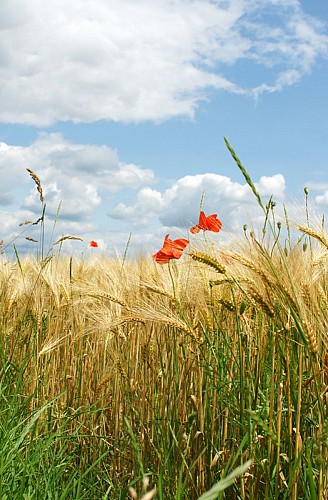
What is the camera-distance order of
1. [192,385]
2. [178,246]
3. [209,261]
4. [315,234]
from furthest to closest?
[192,385] < [178,246] < [315,234] < [209,261]

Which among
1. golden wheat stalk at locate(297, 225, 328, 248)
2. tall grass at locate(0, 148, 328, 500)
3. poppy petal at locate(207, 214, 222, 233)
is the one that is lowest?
tall grass at locate(0, 148, 328, 500)

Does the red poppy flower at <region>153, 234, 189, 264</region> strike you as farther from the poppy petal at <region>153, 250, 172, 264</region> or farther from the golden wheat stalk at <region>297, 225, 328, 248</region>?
the golden wheat stalk at <region>297, 225, 328, 248</region>

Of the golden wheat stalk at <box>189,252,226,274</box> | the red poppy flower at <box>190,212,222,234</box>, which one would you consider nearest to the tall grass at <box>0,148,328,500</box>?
the golden wheat stalk at <box>189,252,226,274</box>

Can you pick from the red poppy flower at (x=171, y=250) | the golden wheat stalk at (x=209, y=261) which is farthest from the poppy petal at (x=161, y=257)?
the golden wheat stalk at (x=209, y=261)

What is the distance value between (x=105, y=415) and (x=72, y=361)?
33 centimetres

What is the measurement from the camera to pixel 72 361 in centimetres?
268

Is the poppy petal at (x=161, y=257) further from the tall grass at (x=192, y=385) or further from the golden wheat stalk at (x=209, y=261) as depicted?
the golden wheat stalk at (x=209, y=261)

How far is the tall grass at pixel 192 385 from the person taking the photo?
1231mm

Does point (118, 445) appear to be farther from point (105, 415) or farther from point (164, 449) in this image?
point (164, 449)

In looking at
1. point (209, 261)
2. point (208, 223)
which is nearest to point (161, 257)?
point (208, 223)

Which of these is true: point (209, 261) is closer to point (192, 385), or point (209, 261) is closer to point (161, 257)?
point (161, 257)

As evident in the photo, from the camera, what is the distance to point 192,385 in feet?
6.70

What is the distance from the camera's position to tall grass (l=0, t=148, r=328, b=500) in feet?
4.04

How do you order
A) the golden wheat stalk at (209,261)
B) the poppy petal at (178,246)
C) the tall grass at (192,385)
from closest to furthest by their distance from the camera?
the tall grass at (192,385)
the golden wheat stalk at (209,261)
the poppy petal at (178,246)
